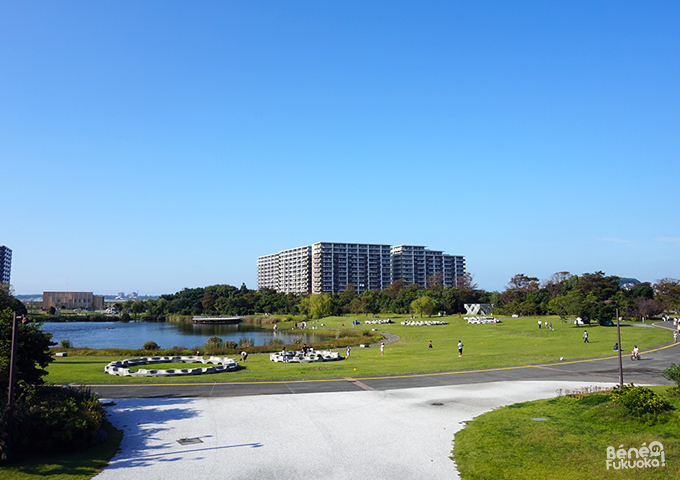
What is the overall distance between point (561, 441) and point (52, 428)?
1812 cm

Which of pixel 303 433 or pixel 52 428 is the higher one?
pixel 52 428

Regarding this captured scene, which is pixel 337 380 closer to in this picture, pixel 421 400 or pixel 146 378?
pixel 421 400

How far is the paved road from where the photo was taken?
89.1 feet

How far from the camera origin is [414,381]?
101ft

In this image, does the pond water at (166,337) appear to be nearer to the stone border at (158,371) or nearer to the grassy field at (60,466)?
the stone border at (158,371)

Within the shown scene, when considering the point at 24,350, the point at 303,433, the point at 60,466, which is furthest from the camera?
the point at 24,350

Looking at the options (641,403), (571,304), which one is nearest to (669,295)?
(571,304)

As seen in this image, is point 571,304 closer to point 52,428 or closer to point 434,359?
point 434,359

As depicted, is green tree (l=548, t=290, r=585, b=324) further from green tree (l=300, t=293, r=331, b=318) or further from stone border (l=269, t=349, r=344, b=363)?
green tree (l=300, t=293, r=331, b=318)

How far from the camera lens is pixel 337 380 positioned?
31375 millimetres

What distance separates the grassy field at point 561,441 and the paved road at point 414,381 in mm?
10287

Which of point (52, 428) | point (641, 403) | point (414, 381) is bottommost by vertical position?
point (414, 381)

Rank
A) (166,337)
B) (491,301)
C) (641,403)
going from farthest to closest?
1. (491,301)
2. (166,337)
3. (641,403)

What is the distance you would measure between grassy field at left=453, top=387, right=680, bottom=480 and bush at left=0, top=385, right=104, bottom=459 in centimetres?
1324
